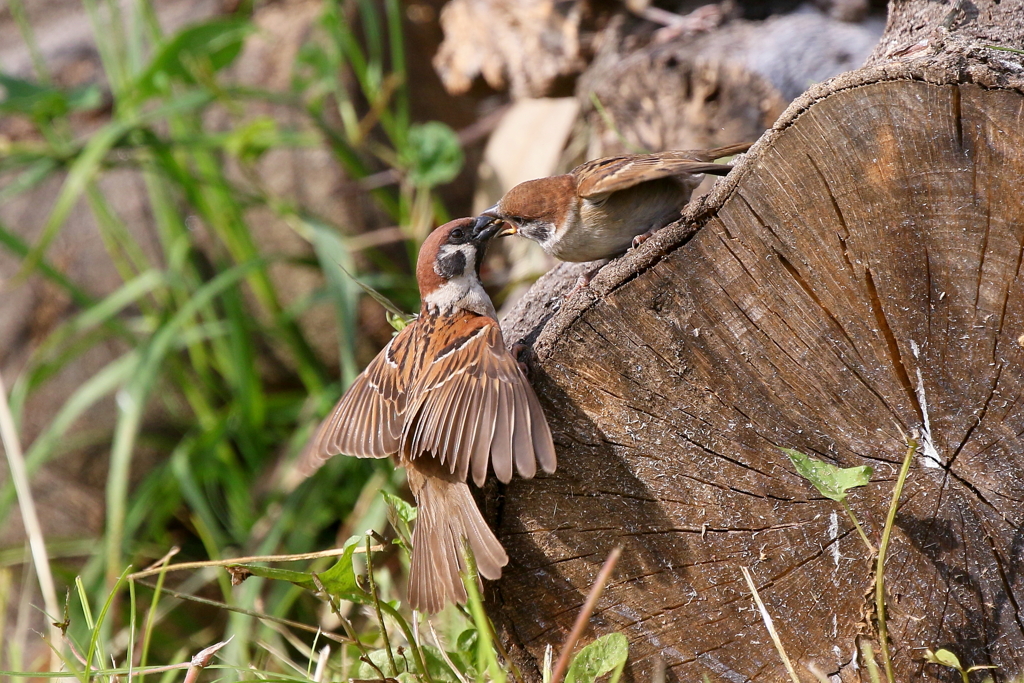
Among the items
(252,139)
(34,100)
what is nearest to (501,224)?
(252,139)

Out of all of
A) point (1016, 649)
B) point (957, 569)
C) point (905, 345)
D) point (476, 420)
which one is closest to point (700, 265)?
point (905, 345)

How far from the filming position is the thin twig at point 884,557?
1559 millimetres

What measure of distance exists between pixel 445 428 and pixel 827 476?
732 mm

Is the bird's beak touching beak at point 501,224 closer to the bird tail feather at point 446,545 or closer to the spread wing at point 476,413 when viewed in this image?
the spread wing at point 476,413

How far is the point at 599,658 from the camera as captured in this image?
67.4 inches

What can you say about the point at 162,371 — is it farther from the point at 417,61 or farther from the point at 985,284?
the point at 985,284

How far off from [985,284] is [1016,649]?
2.21 ft

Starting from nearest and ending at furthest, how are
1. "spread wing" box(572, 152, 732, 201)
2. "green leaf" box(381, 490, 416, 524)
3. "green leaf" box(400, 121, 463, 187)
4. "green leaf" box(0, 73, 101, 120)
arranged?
"spread wing" box(572, 152, 732, 201), "green leaf" box(381, 490, 416, 524), "green leaf" box(0, 73, 101, 120), "green leaf" box(400, 121, 463, 187)

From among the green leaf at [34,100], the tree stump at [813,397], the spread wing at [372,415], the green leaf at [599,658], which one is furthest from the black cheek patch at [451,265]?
the green leaf at [34,100]

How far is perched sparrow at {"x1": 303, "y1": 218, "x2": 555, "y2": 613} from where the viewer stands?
1689mm

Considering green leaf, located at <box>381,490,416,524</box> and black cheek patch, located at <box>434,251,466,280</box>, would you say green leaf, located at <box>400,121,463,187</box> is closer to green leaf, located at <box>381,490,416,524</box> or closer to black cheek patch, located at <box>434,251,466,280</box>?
black cheek patch, located at <box>434,251,466,280</box>

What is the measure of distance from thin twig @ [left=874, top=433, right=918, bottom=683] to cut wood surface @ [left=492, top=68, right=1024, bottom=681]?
0.04 metres

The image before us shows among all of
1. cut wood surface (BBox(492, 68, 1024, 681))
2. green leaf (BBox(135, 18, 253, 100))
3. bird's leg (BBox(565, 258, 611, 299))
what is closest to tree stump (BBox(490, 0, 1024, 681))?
cut wood surface (BBox(492, 68, 1024, 681))

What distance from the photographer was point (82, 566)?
14.3ft
